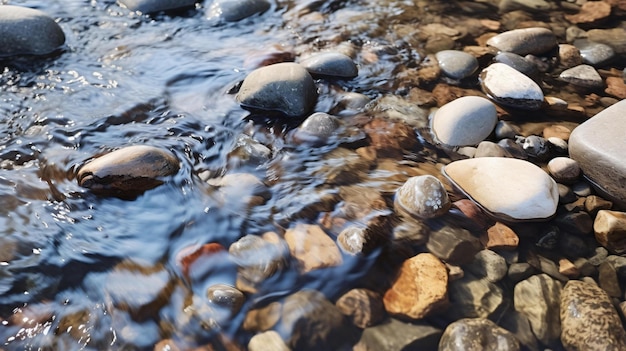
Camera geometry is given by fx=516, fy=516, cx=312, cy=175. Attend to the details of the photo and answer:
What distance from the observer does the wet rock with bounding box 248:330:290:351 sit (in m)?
2.03

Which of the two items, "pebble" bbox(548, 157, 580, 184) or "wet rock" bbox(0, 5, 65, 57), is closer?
"pebble" bbox(548, 157, 580, 184)

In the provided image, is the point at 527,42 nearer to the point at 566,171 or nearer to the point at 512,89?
the point at 512,89

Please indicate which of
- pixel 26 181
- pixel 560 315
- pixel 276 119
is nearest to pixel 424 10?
pixel 276 119

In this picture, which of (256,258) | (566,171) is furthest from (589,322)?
(256,258)

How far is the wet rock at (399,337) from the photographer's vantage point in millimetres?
2051

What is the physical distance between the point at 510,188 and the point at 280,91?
4.91 ft

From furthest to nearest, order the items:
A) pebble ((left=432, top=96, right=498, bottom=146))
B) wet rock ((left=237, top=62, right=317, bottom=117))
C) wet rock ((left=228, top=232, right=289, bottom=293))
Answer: wet rock ((left=237, top=62, right=317, bottom=117)) → pebble ((left=432, top=96, right=498, bottom=146)) → wet rock ((left=228, top=232, right=289, bottom=293))

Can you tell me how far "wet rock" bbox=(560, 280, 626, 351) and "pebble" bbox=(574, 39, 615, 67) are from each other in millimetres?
2339

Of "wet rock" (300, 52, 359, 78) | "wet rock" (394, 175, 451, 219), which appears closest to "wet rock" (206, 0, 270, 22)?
"wet rock" (300, 52, 359, 78)

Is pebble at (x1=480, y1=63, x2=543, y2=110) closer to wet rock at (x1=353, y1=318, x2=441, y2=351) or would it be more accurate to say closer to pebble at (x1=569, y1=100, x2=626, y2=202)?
pebble at (x1=569, y1=100, x2=626, y2=202)

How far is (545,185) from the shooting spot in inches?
103

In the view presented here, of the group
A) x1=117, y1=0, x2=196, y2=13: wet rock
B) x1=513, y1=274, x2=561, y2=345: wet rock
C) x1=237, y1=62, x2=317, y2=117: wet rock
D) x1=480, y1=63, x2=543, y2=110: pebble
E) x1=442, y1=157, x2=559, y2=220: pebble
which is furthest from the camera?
x1=117, y1=0, x2=196, y2=13: wet rock

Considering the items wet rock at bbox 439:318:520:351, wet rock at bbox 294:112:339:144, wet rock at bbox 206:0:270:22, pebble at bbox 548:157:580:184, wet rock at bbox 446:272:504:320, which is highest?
wet rock at bbox 206:0:270:22

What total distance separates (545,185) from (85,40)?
3.43 metres
